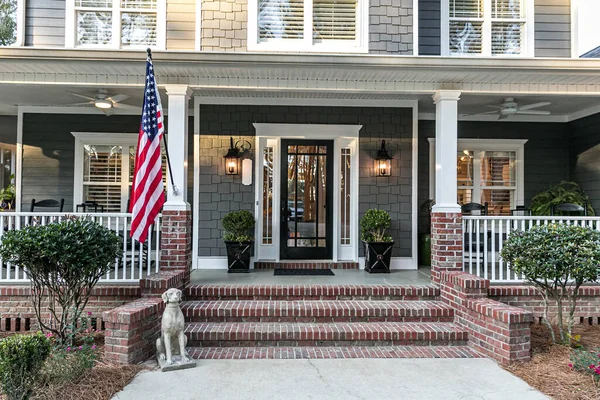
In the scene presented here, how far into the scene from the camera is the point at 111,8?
570 centimetres

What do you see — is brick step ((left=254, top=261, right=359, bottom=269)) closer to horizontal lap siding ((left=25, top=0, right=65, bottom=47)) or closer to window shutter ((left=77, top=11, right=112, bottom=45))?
window shutter ((left=77, top=11, right=112, bottom=45))

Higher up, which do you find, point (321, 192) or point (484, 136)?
point (484, 136)

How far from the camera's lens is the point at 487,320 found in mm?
3881

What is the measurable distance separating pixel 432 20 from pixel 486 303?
174 inches

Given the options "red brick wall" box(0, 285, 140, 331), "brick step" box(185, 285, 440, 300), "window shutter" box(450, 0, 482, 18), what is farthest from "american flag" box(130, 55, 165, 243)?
"window shutter" box(450, 0, 482, 18)

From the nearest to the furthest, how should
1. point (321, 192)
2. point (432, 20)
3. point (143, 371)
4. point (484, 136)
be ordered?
point (143, 371) < point (432, 20) < point (321, 192) < point (484, 136)

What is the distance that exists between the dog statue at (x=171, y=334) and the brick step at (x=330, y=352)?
0.25 m

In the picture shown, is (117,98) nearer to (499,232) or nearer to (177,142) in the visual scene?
(177,142)

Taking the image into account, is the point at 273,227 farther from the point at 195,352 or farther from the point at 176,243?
the point at 195,352

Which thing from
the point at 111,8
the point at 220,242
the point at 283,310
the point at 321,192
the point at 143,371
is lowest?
the point at 143,371

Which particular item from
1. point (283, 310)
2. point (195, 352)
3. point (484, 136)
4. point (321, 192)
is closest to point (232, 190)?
point (321, 192)

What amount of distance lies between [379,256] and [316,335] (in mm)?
2178

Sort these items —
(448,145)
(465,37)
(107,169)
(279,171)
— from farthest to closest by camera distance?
(107,169) < (279,171) < (465,37) < (448,145)

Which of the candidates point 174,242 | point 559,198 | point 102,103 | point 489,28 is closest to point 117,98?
point 102,103
